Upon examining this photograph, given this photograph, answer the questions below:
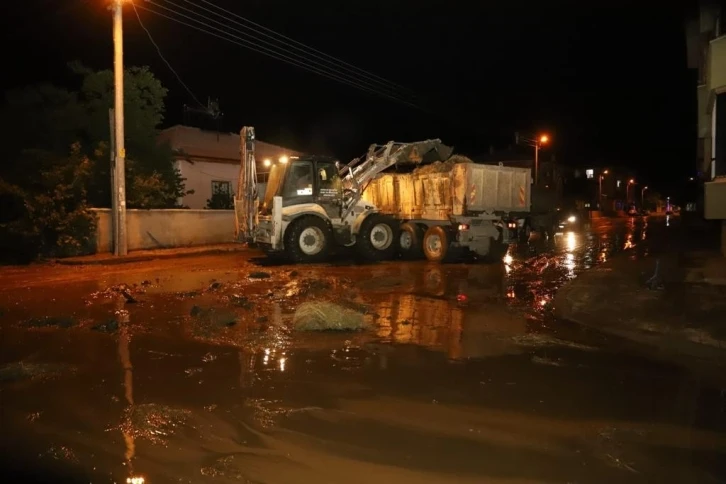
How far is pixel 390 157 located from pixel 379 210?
1.83 meters

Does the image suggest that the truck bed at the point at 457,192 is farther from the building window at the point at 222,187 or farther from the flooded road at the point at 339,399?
the building window at the point at 222,187

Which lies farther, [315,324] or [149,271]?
[149,271]

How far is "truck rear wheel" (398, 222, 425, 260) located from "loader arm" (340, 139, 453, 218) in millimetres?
1840

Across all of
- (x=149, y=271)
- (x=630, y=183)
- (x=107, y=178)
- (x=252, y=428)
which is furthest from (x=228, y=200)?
(x=630, y=183)

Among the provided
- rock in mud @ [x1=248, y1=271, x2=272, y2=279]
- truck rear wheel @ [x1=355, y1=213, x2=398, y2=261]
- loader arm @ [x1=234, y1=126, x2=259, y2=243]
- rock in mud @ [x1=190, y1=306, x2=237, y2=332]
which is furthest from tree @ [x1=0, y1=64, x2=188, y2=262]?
rock in mud @ [x1=190, y1=306, x2=237, y2=332]

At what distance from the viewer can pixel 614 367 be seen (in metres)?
7.27

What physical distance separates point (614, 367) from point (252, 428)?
176 inches

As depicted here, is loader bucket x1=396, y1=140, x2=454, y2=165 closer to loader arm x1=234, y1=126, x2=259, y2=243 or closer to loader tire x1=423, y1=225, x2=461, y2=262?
loader tire x1=423, y1=225, x2=461, y2=262

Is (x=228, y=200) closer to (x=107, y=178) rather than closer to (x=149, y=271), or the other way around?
(x=107, y=178)

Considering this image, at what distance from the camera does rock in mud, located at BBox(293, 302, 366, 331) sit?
889 cm

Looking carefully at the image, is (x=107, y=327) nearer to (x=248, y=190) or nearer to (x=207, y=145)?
(x=248, y=190)

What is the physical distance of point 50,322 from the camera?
934 centimetres

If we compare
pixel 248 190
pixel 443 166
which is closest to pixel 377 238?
pixel 443 166

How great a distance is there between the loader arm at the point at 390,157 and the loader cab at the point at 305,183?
104 centimetres
